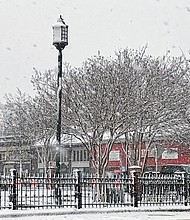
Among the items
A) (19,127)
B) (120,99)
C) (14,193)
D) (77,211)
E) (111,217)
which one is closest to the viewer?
(111,217)

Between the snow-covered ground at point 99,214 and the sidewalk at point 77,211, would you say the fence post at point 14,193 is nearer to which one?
the sidewalk at point 77,211

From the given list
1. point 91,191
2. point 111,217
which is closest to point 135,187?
point 91,191

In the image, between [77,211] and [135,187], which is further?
[135,187]

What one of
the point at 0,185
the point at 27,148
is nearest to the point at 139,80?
the point at 0,185

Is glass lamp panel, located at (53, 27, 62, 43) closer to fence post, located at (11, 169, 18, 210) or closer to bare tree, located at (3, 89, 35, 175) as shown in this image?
fence post, located at (11, 169, 18, 210)

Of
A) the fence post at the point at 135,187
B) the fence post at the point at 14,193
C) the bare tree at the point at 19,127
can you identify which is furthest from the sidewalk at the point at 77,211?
the bare tree at the point at 19,127

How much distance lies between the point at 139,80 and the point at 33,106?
10463 millimetres

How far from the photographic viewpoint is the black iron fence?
20172mm

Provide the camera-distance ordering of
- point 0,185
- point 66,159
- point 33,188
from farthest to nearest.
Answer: point 66,159 → point 33,188 → point 0,185

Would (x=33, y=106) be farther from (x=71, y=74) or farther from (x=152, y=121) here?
(x=152, y=121)

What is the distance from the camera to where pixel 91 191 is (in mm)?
22719

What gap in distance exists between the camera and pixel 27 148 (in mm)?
55844

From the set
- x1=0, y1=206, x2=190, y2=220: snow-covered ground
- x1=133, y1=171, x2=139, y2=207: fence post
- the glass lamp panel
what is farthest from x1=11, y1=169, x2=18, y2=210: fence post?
the glass lamp panel

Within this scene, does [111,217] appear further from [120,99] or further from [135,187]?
[120,99]
